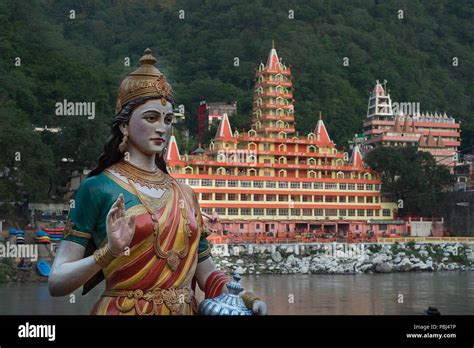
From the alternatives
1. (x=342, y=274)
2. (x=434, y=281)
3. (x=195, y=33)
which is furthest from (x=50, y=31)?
(x=434, y=281)

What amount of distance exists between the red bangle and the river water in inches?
473

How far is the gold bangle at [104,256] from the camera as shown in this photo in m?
4.70

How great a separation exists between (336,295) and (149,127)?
20.5m

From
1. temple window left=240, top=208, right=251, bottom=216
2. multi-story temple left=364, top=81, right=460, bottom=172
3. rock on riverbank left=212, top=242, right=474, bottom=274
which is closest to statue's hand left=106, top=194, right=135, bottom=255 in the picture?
rock on riverbank left=212, top=242, right=474, bottom=274

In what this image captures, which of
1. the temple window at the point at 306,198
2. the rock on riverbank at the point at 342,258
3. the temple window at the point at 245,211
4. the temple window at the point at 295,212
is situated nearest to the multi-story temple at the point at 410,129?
the temple window at the point at 306,198

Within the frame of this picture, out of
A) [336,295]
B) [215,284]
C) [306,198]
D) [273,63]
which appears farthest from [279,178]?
[215,284]

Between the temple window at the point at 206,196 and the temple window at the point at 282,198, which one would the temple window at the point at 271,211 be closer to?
the temple window at the point at 282,198

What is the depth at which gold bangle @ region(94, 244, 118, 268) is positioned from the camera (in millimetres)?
4699

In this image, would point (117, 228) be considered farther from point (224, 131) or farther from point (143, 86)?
point (224, 131)

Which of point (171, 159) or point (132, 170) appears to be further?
point (171, 159)

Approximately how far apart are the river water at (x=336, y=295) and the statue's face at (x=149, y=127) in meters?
12.3

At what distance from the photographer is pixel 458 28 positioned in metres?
88.2

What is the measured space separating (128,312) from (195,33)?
80.3m
